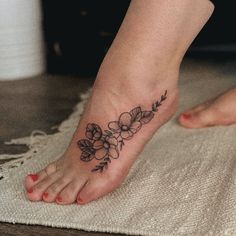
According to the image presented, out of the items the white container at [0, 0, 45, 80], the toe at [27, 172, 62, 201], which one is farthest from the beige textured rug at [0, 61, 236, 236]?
the white container at [0, 0, 45, 80]

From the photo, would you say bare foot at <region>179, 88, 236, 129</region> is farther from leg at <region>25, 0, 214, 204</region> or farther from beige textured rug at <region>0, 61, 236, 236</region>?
leg at <region>25, 0, 214, 204</region>

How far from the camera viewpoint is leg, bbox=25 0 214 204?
0.89 metres

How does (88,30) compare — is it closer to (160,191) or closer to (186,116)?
(186,116)

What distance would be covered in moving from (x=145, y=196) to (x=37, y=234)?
0.65 ft

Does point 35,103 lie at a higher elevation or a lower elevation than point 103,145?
lower

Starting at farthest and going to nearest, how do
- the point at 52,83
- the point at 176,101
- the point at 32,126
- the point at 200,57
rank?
the point at 200,57 → the point at 52,83 → the point at 32,126 → the point at 176,101

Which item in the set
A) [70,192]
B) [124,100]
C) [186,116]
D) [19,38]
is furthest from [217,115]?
[19,38]

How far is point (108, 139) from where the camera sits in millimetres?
907

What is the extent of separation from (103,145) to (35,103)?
2.08ft

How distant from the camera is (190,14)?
0.92 m

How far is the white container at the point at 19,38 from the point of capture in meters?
1.83

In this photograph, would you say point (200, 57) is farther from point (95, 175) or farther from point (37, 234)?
point (37, 234)

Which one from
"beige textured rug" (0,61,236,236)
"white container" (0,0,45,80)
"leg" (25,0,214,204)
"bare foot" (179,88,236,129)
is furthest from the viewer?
"white container" (0,0,45,80)

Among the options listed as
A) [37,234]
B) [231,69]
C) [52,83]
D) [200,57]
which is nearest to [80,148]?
[37,234]
